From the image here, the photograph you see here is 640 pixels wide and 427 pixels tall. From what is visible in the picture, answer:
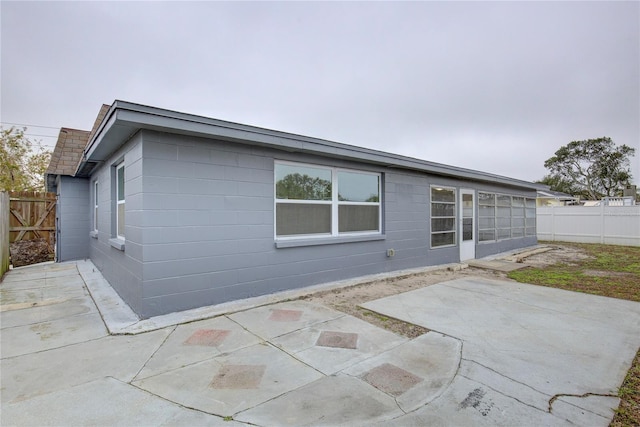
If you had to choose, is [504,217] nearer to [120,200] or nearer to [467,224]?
[467,224]

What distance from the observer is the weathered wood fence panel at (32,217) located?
8.27 metres

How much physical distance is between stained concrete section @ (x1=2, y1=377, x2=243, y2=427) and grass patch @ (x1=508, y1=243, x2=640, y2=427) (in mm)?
3140

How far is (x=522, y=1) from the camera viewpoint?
7.36 meters

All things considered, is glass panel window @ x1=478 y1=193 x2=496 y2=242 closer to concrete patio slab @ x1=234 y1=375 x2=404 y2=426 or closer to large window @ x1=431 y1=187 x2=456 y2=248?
large window @ x1=431 y1=187 x2=456 y2=248

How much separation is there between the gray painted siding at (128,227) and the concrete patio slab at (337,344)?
7.38 feet

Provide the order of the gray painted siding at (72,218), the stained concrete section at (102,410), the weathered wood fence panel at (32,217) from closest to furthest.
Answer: the stained concrete section at (102,410) < the weathered wood fence panel at (32,217) < the gray painted siding at (72,218)

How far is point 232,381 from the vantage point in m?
2.48

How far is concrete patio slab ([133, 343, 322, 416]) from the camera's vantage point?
2191 millimetres

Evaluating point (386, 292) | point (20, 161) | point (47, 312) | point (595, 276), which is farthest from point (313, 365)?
point (20, 161)

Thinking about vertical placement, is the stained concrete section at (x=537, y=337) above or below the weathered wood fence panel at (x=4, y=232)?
below

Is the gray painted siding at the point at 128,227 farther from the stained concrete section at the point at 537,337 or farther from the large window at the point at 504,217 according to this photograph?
the large window at the point at 504,217

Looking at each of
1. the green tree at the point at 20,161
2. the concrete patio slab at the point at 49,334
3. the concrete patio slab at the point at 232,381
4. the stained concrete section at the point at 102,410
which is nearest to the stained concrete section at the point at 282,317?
the concrete patio slab at the point at 232,381

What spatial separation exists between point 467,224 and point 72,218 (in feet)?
39.8

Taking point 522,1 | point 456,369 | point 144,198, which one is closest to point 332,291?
point 456,369
